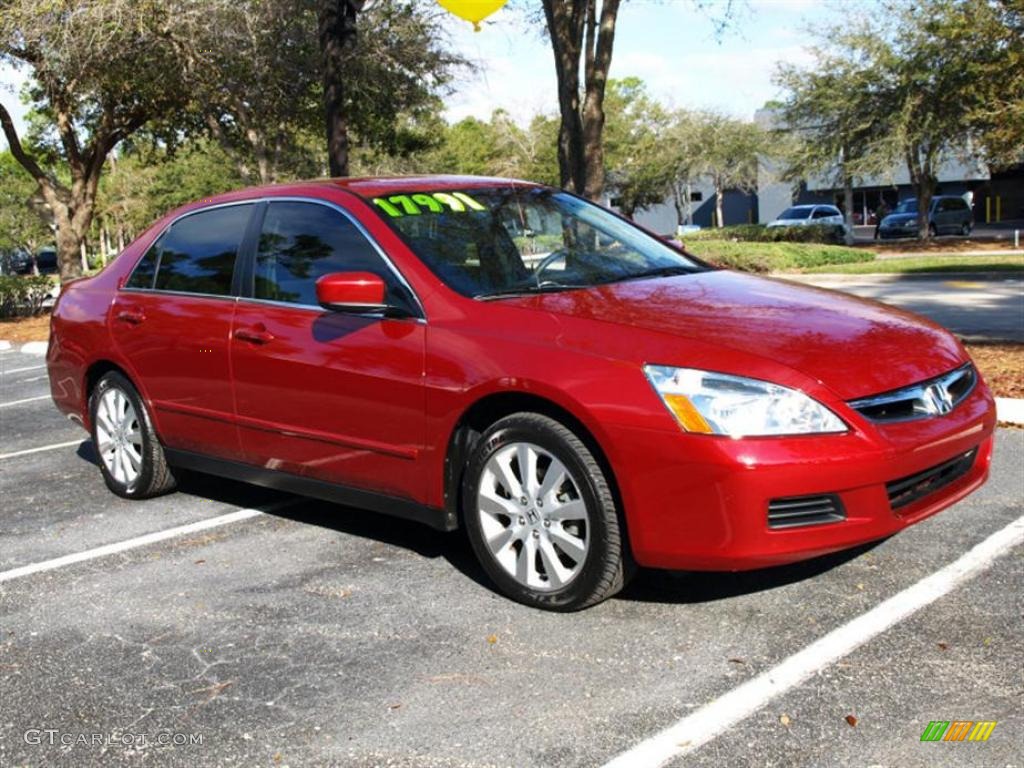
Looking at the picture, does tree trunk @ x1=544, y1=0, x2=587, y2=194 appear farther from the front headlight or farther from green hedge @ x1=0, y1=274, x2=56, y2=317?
green hedge @ x1=0, y1=274, x2=56, y2=317

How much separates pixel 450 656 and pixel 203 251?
2849mm

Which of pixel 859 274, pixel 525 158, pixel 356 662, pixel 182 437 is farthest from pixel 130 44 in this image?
pixel 525 158

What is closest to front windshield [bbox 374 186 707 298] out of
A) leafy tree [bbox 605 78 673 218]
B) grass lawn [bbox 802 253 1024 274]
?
grass lawn [bbox 802 253 1024 274]

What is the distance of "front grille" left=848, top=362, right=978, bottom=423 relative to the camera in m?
3.88

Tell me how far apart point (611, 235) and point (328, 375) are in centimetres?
157

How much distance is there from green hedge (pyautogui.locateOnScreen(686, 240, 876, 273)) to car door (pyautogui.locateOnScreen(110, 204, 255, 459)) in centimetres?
1870

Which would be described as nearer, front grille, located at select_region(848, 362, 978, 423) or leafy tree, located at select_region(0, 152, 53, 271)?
front grille, located at select_region(848, 362, 978, 423)

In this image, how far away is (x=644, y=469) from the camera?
3826mm

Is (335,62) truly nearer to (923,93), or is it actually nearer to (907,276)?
(907,276)

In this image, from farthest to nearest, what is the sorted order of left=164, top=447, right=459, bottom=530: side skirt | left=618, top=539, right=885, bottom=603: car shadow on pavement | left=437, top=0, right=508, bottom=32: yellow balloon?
left=437, top=0, right=508, bottom=32: yellow balloon → left=164, top=447, right=459, bottom=530: side skirt → left=618, top=539, right=885, bottom=603: car shadow on pavement

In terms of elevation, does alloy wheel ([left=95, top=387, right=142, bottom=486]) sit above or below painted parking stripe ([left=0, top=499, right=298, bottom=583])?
above

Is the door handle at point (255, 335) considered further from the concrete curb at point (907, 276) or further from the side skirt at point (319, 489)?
the concrete curb at point (907, 276)

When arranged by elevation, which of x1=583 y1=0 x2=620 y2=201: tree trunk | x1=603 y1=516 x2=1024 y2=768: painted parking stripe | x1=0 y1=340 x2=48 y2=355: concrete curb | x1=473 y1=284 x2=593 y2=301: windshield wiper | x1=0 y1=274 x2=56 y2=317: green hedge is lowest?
x1=603 y1=516 x2=1024 y2=768: painted parking stripe

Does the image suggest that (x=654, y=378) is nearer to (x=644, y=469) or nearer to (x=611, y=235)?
(x=644, y=469)
